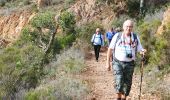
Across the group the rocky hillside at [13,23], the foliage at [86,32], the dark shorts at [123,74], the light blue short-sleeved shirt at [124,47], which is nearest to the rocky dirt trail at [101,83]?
the dark shorts at [123,74]

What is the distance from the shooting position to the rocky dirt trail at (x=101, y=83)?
11.6 metres

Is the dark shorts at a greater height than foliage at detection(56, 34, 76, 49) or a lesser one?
greater

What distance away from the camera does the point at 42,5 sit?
135 feet

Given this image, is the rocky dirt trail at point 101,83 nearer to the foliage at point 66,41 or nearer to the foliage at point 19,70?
the foliage at point 19,70

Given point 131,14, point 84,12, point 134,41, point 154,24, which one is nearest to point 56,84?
point 134,41

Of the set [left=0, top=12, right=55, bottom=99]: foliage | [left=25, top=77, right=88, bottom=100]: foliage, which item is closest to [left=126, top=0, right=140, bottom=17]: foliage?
[left=0, top=12, right=55, bottom=99]: foliage

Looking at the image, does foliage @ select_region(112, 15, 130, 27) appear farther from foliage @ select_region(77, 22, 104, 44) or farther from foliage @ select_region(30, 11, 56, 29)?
foliage @ select_region(30, 11, 56, 29)

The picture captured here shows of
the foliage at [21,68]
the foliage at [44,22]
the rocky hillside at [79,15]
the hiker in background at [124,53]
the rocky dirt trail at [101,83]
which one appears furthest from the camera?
the rocky hillside at [79,15]

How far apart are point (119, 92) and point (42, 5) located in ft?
107

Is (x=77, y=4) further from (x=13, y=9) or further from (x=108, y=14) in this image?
(x=13, y=9)

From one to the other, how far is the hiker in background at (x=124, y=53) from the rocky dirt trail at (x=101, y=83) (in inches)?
76.1

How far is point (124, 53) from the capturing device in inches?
350

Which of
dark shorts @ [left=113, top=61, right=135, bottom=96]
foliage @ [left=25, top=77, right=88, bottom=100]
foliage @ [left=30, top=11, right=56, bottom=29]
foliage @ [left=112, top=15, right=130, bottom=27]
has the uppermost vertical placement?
dark shorts @ [left=113, top=61, right=135, bottom=96]

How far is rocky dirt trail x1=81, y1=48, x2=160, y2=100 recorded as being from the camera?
1157cm
